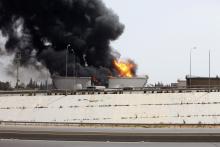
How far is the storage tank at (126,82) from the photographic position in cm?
11862

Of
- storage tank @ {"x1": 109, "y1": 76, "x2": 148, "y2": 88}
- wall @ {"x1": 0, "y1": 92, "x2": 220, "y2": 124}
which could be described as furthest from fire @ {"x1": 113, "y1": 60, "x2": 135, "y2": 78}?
wall @ {"x1": 0, "y1": 92, "x2": 220, "y2": 124}

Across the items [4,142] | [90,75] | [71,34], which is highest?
[71,34]

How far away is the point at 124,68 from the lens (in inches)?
5281

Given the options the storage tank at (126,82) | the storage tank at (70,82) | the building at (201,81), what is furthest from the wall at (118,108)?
the building at (201,81)

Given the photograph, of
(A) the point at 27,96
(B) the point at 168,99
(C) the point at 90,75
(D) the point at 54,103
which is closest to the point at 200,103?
(B) the point at 168,99

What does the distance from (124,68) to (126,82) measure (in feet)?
46.8

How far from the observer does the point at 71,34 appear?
132000mm

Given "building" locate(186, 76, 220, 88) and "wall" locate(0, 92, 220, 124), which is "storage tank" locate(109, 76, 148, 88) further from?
"wall" locate(0, 92, 220, 124)

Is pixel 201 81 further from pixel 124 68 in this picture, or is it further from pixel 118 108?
pixel 118 108

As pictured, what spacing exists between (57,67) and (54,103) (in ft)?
120

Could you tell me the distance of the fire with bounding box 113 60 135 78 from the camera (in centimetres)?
13350

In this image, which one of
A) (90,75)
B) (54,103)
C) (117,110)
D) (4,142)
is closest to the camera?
(4,142)

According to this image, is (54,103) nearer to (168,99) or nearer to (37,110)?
(37,110)

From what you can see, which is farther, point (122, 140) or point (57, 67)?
point (57, 67)
